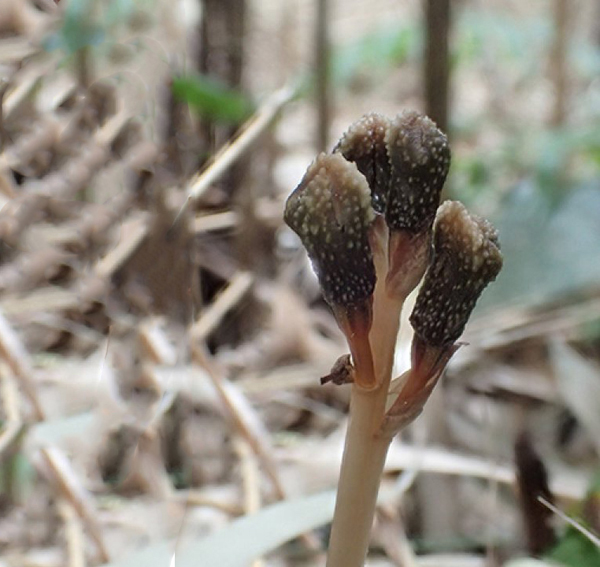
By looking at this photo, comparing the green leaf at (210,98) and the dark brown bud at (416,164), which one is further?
the green leaf at (210,98)

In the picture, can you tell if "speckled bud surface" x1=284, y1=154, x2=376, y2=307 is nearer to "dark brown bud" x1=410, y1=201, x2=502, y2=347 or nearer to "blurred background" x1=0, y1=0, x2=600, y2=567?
"dark brown bud" x1=410, y1=201, x2=502, y2=347

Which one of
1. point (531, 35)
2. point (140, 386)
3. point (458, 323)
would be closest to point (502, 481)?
point (140, 386)

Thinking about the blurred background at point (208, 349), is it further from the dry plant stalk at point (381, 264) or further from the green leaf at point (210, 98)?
the dry plant stalk at point (381, 264)

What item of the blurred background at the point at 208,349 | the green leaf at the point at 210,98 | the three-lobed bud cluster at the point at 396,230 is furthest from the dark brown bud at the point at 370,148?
the green leaf at the point at 210,98

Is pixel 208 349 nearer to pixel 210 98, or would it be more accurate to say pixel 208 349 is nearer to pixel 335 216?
pixel 210 98

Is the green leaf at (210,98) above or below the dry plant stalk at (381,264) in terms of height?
below

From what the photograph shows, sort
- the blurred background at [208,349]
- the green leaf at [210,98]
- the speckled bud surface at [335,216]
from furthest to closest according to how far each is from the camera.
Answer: the green leaf at [210,98]
the blurred background at [208,349]
the speckled bud surface at [335,216]

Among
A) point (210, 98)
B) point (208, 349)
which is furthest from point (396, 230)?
point (210, 98)
